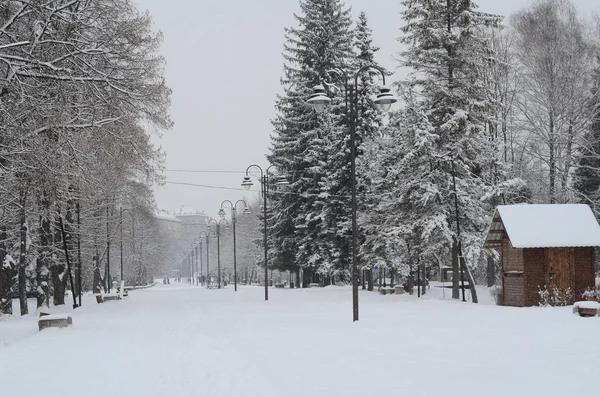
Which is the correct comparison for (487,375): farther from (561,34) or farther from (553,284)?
(561,34)

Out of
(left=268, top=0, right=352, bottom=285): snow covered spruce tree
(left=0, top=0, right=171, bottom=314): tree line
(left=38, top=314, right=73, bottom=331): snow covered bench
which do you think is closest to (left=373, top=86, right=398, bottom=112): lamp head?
(left=0, top=0, right=171, bottom=314): tree line

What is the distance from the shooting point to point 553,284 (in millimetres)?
24859

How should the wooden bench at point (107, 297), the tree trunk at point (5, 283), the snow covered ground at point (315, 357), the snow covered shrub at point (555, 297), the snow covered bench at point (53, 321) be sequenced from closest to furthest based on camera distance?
the snow covered ground at point (315, 357), the snow covered bench at point (53, 321), the snow covered shrub at point (555, 297), the tree trunk at point (5, 283), the wooden bench at point (107, 297)

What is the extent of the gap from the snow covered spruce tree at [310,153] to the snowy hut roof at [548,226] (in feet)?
55.6

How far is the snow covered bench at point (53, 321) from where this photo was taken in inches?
757

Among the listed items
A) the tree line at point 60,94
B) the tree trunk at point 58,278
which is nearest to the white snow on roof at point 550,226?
the tree line at point 60,94

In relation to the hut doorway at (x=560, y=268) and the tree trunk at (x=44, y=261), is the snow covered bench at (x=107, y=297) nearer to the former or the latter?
the tree trunk at (x=44, y=261)

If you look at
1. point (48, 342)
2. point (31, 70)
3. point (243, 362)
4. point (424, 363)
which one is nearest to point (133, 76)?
point (31, 70)

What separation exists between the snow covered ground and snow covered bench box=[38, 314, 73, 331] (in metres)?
0.36

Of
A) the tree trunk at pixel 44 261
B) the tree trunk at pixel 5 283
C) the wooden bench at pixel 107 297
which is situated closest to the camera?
the tree trunk at pixel 5 283

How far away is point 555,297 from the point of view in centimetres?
2464

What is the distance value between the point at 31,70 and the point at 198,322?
32.3ft

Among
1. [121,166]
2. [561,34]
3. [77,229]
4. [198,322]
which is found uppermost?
[561,34]

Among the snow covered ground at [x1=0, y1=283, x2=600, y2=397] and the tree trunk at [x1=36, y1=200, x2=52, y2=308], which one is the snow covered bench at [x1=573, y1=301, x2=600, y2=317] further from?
the tree trunk at [x1=36, y1=200, x2=52, y2=308]
